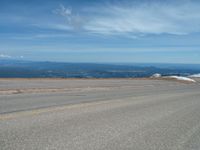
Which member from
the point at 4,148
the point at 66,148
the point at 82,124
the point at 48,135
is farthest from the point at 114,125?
the point at 4,148

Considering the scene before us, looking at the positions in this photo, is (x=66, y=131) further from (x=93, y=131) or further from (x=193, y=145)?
(x=193, y=145)

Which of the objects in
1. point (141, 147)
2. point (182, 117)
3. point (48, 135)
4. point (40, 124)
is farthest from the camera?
point (182, 117)

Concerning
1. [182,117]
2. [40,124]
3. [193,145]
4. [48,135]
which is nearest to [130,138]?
[193,145]

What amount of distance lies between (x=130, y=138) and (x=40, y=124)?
253 cm

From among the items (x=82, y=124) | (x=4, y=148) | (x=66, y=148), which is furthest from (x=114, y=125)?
(x=4, y=148)

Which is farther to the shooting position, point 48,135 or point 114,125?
point 114,125

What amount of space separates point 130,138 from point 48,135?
1811 mm

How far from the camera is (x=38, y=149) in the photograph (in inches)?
226

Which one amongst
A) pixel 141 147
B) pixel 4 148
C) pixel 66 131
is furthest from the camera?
pixel 66 131

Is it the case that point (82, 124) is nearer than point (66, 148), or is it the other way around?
point (66, 148)

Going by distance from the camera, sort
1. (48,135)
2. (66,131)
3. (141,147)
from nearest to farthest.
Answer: (141,147) → (48,135) → (66,131)

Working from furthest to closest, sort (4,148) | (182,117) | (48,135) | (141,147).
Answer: (182,117) < (48,135) < (141,147) < (4,148)

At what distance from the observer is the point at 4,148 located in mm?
5711

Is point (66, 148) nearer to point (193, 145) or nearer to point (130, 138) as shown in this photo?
point (130, 138)
